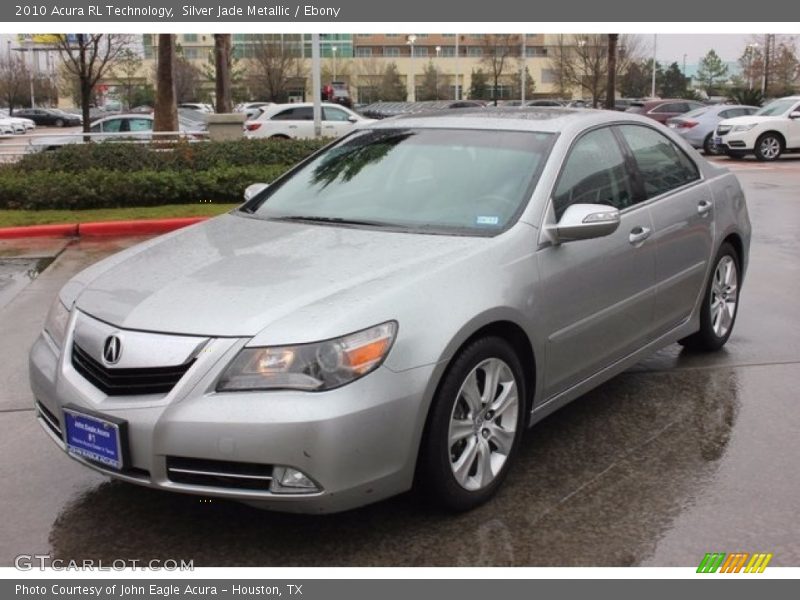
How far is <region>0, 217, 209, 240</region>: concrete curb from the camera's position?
1099cm

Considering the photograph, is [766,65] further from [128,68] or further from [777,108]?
[128,68]

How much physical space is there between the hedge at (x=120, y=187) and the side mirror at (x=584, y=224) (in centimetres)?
955

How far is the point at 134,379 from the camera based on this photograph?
3.25m

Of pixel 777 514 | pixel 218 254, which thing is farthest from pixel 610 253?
pixel 218 254

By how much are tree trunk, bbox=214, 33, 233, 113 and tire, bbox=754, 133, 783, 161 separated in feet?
42.3

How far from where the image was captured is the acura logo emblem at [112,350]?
330 centimetres

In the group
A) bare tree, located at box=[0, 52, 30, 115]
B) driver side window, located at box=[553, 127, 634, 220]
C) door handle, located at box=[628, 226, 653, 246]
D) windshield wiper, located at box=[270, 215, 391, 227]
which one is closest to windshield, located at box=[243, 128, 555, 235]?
windshield wiper, located at box=[270, 215, 391, 227]

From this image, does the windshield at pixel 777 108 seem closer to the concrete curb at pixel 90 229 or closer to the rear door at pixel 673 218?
the concrete curb at pixel 90 229

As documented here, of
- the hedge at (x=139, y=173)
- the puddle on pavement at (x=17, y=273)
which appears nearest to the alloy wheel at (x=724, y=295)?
the puddle on pavement at (x=17, y=273)

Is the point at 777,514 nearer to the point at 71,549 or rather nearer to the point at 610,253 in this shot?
the point at 610,253

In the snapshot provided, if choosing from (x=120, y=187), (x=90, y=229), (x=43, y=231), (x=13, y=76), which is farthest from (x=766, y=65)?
(x=13, y=76)

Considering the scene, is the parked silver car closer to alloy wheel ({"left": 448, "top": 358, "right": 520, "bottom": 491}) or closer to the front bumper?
alloy wheel ({"left": 448, "top": 358, "right": 520, "bottom": 491})

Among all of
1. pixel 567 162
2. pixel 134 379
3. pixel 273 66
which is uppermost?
pixel 273 66

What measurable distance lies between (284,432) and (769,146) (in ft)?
70.9
